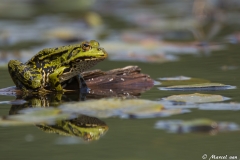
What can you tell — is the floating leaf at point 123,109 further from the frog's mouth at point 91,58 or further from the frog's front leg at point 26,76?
the frog's front leg at point 26,76

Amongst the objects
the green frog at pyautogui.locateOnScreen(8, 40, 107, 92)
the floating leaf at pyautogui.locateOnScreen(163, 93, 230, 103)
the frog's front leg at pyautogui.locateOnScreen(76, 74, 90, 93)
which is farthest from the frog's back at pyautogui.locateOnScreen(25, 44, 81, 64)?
the floating leaf at pyautogui.locateOnScreen(163, 93, 230, 103)

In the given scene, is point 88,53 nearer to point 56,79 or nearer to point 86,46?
point 86,46

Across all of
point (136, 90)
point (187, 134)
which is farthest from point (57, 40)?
point (187, 134)

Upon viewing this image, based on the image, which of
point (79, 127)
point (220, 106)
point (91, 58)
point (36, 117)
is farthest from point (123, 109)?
point (91, 58)

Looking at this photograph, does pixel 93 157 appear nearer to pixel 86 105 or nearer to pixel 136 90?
pixel 86 105

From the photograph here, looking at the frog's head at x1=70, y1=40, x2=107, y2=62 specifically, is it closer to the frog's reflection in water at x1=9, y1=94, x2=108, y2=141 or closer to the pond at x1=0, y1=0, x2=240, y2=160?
the pond at x1=0, y1=0, x2=240, y2=160

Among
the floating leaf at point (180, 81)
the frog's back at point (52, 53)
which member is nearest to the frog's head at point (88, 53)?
the frog's back at point (52, 53)
